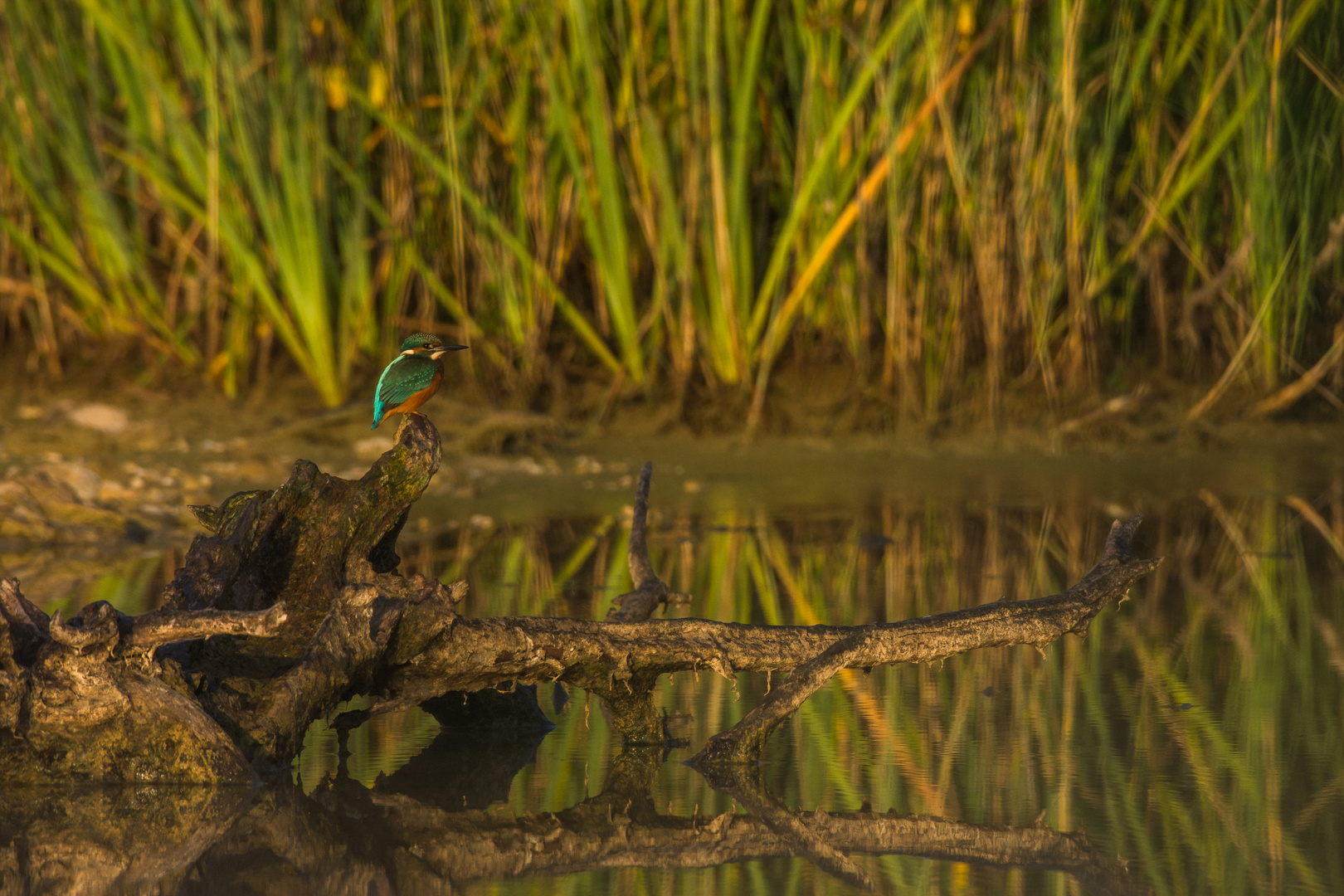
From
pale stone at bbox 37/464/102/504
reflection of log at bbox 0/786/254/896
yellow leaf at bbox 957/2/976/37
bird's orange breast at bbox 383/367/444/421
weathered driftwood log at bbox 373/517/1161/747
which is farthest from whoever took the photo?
yellow leaf at bbox 957/2/976/37

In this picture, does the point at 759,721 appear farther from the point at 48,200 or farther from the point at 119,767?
the point at 48,200

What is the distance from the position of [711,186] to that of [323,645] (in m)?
4.16

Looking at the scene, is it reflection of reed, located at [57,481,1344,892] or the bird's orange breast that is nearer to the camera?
reflection of reed, located at [57,481,1344,892]

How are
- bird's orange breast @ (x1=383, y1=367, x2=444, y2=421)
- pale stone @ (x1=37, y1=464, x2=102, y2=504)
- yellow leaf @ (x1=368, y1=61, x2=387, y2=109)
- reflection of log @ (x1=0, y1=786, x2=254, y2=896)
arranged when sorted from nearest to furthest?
reflection of log @ (x1=0, y1=786, x2=254, y2=896) < bird's orange breast @ (x1=383, y1=367, x2=444, y2=421) < pale stone @ (x1=37, y1=464, x2=102, y2=504) < yellow leaf @ (x1=368, y1=61, x2=387, y2=109)

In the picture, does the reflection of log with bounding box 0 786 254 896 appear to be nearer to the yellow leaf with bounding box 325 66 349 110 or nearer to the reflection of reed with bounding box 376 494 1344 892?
the reflection of reed with bounding box 376 494 1344 892

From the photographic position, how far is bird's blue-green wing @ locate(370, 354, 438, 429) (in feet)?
9.81

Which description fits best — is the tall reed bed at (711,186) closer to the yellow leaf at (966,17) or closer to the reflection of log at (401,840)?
the yellow leaf at (966,17)

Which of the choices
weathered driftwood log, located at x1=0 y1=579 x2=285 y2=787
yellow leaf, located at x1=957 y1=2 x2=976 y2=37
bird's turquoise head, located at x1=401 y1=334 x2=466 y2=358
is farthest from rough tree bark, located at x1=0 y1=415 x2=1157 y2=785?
yellow leaf, located at x1=957 y1=2 x2=976 y2=37

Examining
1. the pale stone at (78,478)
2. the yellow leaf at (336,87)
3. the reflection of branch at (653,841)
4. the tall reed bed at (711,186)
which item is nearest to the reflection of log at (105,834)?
the reflection of branch at (653,841)

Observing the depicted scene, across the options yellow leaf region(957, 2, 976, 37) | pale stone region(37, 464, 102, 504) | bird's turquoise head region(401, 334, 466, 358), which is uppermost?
yellow leaf region(957, 2, 976, 37)

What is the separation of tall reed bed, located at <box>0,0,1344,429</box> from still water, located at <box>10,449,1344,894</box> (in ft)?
6.70

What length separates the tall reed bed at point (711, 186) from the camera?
6.12 meters

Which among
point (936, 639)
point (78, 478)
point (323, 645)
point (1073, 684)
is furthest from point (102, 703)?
point (78, 478)

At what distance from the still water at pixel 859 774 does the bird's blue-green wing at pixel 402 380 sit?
2.07ft
